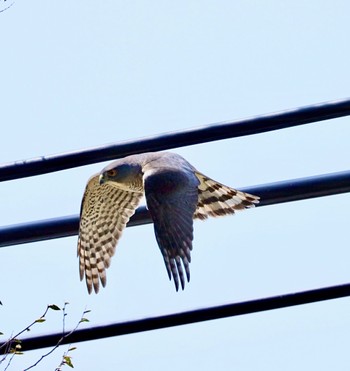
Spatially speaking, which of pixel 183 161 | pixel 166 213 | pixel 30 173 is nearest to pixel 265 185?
pixel 30 173

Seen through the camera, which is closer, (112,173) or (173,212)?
(173,212)

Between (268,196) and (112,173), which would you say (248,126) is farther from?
(112,173)

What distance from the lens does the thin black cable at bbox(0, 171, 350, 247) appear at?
161 inches

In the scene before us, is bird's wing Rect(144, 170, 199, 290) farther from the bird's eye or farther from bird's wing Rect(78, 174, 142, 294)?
bird's wing Rect(78, 174, 142, 294)

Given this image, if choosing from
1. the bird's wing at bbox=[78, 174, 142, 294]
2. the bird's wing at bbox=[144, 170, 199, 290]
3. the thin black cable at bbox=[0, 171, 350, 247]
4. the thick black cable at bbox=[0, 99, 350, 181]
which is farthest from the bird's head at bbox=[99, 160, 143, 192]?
the thick black cable at bbox=[0, 99, 350, 181]

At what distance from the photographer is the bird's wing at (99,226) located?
6605 millimetres

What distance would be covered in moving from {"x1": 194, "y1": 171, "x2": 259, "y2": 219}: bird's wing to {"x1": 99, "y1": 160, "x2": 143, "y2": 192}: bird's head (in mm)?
349

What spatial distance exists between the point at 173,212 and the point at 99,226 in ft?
4.46

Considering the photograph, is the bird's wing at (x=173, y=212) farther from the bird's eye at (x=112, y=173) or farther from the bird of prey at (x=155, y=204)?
the bird's eye at (x=112, y=173)

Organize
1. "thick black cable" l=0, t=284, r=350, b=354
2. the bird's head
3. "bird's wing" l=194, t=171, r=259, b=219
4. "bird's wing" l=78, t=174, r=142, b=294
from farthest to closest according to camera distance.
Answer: "bird's wing" l=78, t=174, r=142, b=294
the bird's head
"bird's wing" l=194, t=171, r=259, b=219
"thick black cable" l=0, t=284, r=350, b=354

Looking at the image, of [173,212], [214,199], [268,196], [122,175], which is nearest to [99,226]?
→ [122,175]

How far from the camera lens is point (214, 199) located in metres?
5.87

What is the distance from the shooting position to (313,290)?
407 cm

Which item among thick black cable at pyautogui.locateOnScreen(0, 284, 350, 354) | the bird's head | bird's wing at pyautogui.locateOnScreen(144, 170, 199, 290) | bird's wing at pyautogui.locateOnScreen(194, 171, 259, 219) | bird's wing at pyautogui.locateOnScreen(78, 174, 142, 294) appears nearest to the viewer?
thick black cable at pyautogui.locateOnScreen(0, 284, 350, 354)
